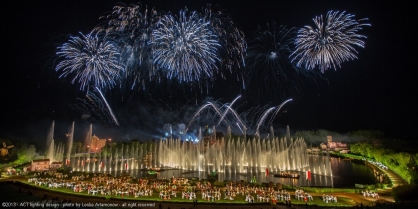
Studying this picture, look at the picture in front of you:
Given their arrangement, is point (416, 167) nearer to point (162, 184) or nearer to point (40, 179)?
point (162, 184)

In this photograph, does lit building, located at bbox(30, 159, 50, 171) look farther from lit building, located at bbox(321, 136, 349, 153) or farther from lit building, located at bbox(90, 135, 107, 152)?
lit building, located at bbox(321, 136, 349, 153)

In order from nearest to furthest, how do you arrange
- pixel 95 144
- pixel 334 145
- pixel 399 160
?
pixel 399 160
pixel 95 144
pixel 334 145

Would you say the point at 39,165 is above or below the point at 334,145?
below

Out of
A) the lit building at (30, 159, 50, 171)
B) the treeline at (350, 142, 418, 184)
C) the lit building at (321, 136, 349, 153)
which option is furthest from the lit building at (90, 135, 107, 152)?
the lit building at (321, 136, 349, 153)

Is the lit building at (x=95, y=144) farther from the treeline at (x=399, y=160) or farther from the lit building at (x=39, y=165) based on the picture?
the treeline at (x=399, y=160)

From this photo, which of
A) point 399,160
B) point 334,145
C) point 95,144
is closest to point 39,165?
point 95,144

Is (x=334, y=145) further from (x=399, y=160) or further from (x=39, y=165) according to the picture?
(x=39, y=165)

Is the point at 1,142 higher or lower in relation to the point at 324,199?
higher

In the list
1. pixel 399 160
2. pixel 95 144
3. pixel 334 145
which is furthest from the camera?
pixel 334 145

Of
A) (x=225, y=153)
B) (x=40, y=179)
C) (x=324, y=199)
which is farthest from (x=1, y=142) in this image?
(x=324, y=199)

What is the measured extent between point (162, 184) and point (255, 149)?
3928cm

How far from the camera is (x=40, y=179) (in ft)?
126

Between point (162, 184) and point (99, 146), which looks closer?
point (162, 184)

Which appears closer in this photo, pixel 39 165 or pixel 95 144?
pixel 39 165
